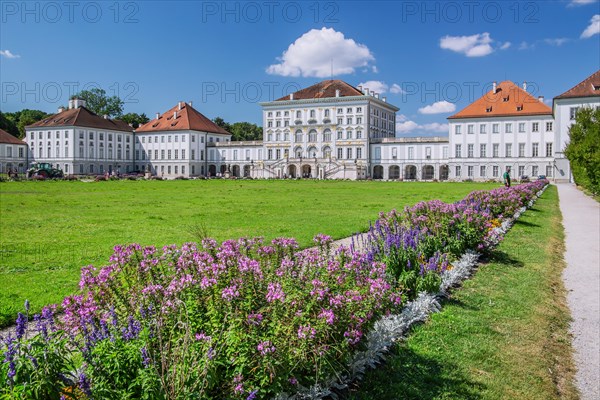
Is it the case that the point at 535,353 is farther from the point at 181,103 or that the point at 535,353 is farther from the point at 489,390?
the point at 181,103

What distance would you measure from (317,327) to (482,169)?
79660 millimetres

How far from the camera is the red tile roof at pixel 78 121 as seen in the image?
92.2m

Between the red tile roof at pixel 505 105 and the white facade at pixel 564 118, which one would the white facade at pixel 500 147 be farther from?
the white facade at pixel 564 118

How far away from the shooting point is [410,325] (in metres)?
5.99

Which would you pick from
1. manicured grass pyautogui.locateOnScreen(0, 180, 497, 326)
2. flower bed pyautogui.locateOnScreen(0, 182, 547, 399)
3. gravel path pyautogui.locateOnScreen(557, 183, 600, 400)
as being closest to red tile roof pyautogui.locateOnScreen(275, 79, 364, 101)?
manicured grass pyautogui.locateOnScreen(0, 180, 497, 326)

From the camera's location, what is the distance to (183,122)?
99.9 m

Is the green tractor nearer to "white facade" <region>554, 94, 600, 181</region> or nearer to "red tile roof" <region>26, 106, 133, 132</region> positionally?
"red tile roof" <region>26, 106, 133, 132</region>

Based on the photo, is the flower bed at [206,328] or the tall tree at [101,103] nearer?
the flower bed at [206,328]

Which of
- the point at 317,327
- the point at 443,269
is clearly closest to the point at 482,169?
the point at 443,269

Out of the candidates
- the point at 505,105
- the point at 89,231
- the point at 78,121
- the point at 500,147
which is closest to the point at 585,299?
the point at 89,231

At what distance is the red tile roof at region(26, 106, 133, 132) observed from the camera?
92.2 m

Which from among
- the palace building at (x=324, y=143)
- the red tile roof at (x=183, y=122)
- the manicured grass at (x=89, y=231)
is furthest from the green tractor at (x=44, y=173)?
the manicured grass at (x=89, y=231)

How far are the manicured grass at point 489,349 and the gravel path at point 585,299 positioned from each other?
12cm

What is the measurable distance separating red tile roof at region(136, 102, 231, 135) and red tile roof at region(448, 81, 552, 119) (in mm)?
50691
